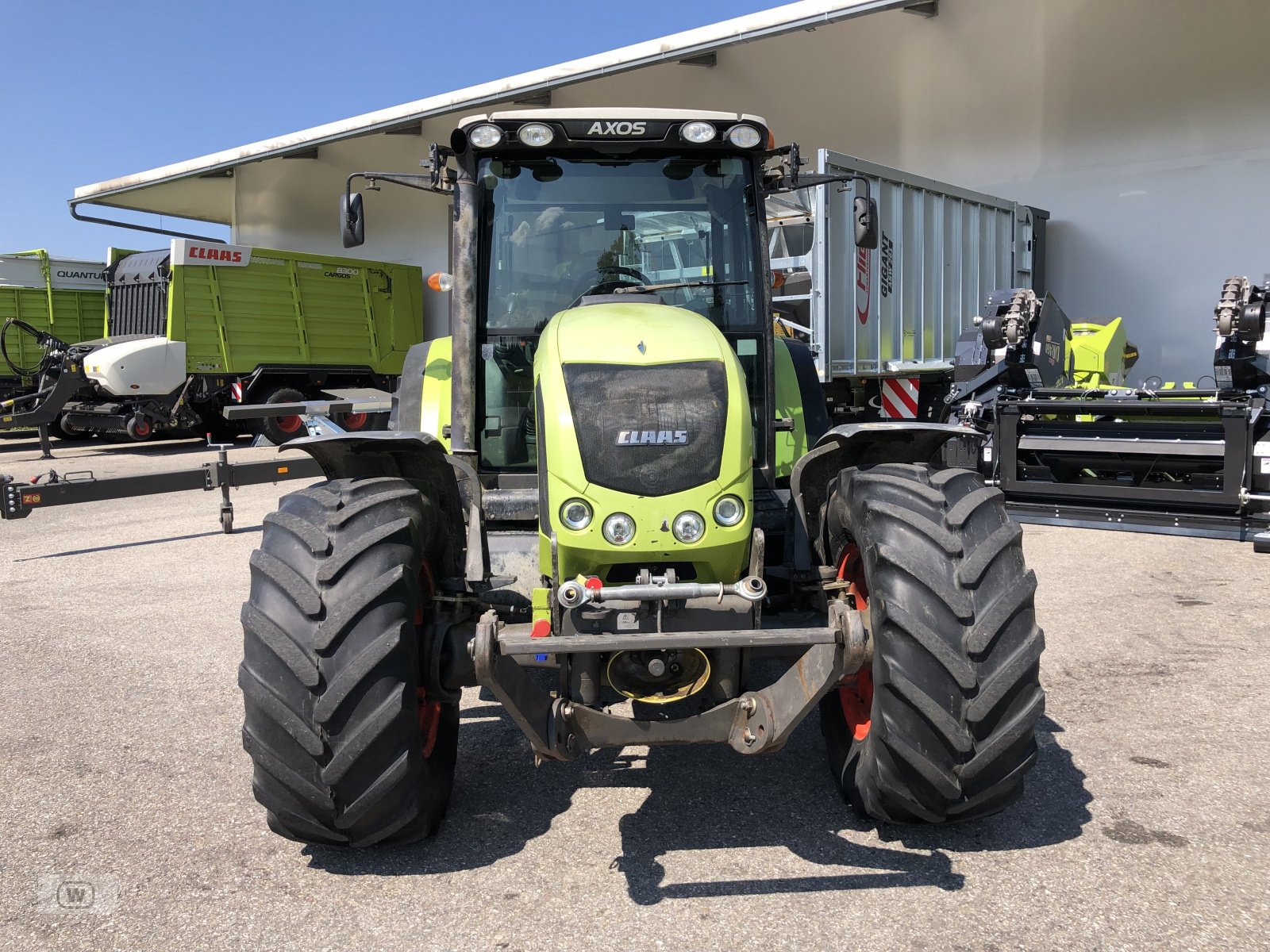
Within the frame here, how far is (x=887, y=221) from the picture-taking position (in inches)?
A: 398

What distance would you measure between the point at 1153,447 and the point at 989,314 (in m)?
2.07

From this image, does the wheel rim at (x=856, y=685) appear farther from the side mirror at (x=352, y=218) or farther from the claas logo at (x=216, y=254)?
the claas logo at (x=216, y=254)

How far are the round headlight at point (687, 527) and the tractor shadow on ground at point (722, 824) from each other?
95cm

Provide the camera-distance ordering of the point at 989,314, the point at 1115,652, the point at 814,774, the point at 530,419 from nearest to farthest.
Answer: the point at 814,774 < the point at 530,419 < the point at 1115,652 < the point at 989,314

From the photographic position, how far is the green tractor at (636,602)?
2801 mm

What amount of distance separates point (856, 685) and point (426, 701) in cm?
137

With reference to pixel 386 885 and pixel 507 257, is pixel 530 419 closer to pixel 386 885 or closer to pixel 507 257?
pixel 507 257

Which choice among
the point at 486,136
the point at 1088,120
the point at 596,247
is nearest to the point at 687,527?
the point at 596,247

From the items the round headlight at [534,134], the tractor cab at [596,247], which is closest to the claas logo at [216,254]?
the tractor cab at [596,247]

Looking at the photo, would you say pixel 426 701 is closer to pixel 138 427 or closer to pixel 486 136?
pixel 486 136

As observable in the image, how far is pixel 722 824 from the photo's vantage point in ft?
10.6

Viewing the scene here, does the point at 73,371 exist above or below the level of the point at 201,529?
→ above

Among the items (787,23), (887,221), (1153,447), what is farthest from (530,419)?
(787,23)

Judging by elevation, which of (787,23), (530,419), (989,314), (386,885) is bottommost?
(386,885)
